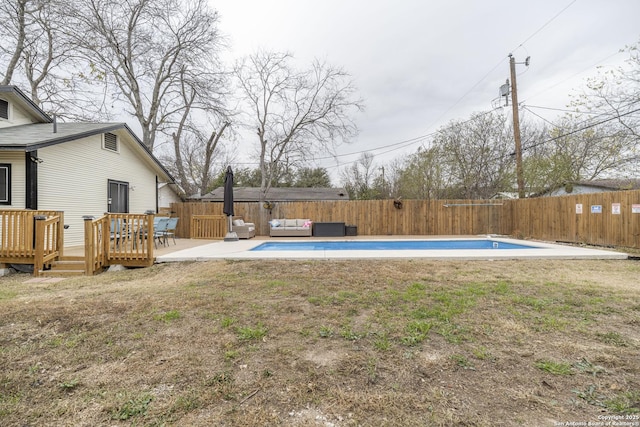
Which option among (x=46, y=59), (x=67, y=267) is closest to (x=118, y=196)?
(x=67, y=267)

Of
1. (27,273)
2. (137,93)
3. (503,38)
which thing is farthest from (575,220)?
(137,93)

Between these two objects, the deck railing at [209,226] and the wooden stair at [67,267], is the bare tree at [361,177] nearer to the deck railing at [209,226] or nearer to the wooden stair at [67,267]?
the deck railing at [209,226]

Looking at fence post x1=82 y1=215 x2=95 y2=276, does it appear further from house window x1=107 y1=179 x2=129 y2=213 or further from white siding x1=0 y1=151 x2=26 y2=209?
house window x1=107 y1=179 x2=129 y2=213

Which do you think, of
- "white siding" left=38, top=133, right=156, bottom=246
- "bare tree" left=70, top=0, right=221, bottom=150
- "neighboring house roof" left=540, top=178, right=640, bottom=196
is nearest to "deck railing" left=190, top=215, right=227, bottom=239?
"white siding" left=38, top=133, right=156, bottom=246

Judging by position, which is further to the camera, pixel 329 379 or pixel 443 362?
pixel 443 362

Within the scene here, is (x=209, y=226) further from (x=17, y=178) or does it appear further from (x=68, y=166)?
(x=17, y=178)

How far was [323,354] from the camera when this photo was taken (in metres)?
2.26

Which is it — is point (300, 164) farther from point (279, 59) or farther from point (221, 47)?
point (221, 47)

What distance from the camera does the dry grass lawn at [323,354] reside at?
1.61 m

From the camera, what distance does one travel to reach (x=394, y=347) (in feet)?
7.71

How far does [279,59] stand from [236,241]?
9223 millimetres

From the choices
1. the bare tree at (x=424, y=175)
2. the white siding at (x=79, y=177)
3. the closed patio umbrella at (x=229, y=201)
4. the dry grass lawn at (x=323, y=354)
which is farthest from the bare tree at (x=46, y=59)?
the bare tree at (x=424, y=175)

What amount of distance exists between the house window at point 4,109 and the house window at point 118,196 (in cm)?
310

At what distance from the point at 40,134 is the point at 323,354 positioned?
389 inches
